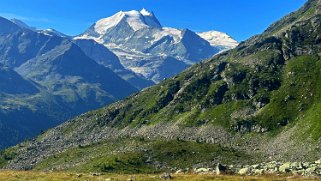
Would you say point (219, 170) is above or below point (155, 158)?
below

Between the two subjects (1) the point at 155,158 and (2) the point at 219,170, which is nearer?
(2) the point at 219,170

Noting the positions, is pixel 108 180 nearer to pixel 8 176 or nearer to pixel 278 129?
pixel 8 176

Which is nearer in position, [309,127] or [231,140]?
[309,127]

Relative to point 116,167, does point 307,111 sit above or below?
above

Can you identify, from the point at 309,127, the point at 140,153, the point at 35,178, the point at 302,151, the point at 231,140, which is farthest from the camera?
the point at 231,140

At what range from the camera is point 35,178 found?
54.9 metres

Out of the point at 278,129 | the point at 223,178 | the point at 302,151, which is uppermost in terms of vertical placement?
the point at 278,129

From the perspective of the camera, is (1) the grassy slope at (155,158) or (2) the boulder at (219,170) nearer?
(2) the boulder at (219,170)

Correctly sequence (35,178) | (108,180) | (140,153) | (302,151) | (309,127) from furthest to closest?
(140,153), (309,127), (302,151), (35,178), (108,180)

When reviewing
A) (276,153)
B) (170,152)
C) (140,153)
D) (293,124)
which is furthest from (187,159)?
(293,124)

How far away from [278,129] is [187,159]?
1790 inches

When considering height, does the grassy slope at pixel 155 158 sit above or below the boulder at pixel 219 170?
above

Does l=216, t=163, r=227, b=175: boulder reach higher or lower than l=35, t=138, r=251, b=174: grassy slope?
lower

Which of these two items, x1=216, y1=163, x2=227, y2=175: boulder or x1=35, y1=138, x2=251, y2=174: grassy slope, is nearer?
x1=216, y1=163, x2=227, y2=175: boulder
